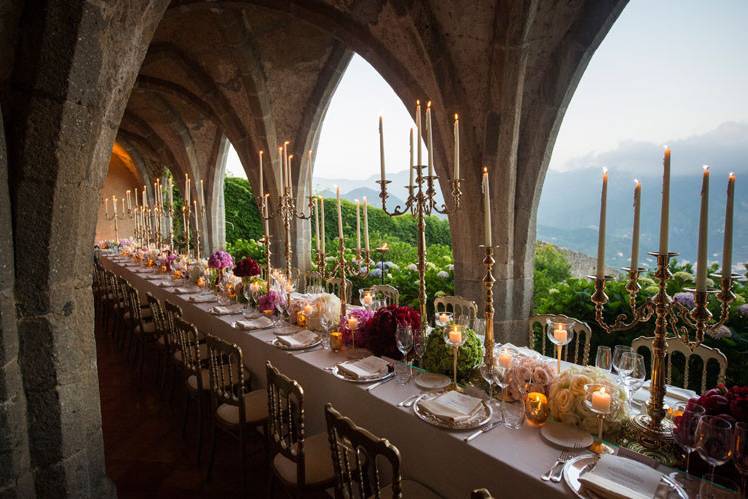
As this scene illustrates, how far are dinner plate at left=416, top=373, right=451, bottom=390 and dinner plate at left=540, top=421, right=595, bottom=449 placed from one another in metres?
0.64

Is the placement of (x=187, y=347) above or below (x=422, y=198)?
below

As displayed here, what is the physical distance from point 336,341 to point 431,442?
1.27 meters

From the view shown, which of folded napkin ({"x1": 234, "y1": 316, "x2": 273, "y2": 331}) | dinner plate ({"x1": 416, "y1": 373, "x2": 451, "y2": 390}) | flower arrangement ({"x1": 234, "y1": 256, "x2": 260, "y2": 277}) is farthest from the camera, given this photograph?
flower arrangement ({"x1": 234, "y1": 256, "x2": 260, "y2": 277})

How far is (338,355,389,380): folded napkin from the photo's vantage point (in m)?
2.63

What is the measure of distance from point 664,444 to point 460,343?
103 centimetres

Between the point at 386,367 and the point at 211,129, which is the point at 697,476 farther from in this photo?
the point at 211,129

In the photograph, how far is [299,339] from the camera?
3.47m

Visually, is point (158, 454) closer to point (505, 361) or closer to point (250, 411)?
point (250, 411)

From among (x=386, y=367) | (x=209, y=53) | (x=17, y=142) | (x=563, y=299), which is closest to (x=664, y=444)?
(x=386, y=367)

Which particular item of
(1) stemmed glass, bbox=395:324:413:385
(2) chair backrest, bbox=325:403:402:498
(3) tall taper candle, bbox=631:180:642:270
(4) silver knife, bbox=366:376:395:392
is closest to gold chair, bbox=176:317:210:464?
(4) silver knife, bbox=366:376:395:392

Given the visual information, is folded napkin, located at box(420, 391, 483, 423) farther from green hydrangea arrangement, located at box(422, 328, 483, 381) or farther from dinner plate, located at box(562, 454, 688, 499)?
dinner plate, located at box(562, 454, 688, 499)

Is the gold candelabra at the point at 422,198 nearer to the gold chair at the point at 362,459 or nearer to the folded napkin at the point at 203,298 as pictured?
the gold chair at the point at 362,459

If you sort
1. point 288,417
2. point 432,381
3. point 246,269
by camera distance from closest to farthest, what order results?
point 288,417 → point 432,381 → point 246,269

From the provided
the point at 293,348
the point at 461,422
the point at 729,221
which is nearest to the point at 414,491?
the point at 461,422
